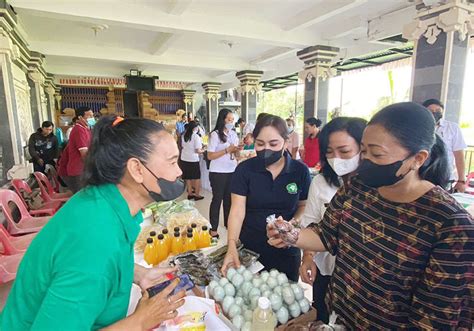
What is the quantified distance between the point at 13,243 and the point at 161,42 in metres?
4.70

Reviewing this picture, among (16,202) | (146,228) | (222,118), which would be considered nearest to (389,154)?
(146,228)

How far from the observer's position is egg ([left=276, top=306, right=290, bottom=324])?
1.03 metres

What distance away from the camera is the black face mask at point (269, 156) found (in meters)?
1.53

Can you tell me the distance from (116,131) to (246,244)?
3.50ft

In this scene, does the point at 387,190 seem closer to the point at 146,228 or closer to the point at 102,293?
the point at 102,293

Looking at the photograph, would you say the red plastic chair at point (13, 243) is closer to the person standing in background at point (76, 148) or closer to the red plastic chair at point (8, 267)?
the red plastic chair at point (8, 267)

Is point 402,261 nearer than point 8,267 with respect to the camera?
Yes

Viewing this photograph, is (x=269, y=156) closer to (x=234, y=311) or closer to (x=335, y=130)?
(x=335, y=130)

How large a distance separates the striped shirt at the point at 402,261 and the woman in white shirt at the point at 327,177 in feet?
0.93

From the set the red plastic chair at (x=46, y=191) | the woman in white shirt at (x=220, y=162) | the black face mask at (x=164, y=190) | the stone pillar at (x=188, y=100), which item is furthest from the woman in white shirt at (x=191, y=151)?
the stone pillar at (x=188, y=100)

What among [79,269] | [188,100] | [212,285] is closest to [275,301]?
[212,285]

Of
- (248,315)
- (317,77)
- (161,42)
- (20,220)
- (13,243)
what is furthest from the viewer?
(317,77)

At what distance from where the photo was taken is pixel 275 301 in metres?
1.07

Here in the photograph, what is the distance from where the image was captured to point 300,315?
1.08m
